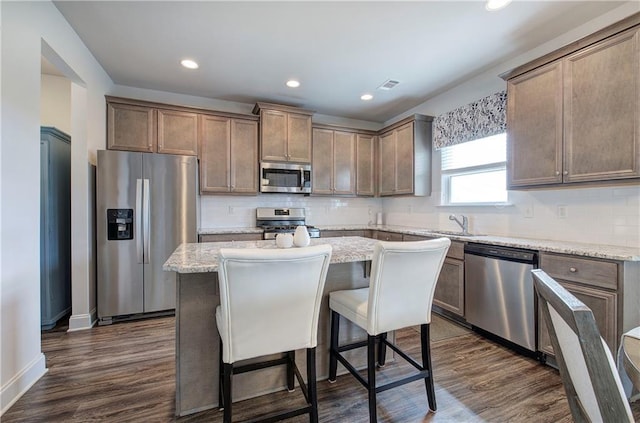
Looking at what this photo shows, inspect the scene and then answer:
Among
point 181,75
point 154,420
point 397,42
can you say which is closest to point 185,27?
point 181,75

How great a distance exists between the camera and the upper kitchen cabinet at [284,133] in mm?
3932

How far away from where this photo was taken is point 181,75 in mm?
3314

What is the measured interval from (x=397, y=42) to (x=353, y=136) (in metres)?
2.00

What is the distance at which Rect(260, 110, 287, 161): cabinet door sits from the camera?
393 cm

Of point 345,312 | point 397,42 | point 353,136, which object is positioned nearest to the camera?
point 345,312

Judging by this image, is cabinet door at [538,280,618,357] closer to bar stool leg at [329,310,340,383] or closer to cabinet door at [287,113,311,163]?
bar stool leg at [329,310,340,383]

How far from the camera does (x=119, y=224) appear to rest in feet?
9.93

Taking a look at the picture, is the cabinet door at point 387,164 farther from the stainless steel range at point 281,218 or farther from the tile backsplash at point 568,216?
the stainless steel range at point 281,218

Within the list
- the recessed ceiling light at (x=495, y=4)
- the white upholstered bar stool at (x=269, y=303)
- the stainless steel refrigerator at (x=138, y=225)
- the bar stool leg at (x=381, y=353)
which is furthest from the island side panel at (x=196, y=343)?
the recessed ceiling light at (x=495, y=4)

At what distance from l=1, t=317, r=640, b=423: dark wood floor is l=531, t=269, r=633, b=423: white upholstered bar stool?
1.10m

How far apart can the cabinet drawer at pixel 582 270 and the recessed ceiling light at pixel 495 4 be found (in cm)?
184

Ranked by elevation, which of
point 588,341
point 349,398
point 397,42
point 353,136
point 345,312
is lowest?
point 349,398

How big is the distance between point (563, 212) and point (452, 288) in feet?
3.90

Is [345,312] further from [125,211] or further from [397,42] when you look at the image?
[125,211]
